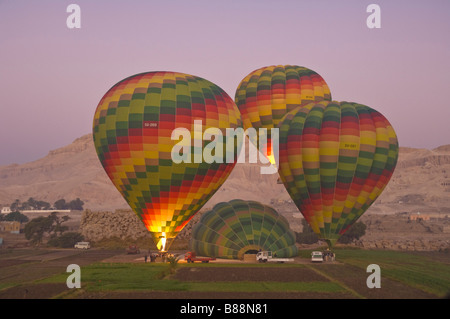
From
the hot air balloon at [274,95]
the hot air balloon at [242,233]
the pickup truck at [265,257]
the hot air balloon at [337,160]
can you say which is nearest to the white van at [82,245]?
the hot air balloon at [242,233]

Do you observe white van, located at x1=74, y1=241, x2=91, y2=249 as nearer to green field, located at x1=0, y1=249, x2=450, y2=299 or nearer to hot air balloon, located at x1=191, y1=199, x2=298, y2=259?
green field, located at x1=0, y1=249, x2=450, y2=299

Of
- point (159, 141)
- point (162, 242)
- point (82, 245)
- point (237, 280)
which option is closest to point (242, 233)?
point (162, 242)

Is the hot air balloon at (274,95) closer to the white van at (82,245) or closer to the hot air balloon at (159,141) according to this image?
the hot air balloon at (159,141)

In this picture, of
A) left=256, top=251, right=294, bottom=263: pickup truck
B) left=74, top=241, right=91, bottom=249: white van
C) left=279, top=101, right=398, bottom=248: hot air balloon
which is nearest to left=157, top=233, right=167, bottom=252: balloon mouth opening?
left=256, top=251, right=294, bottom=263: pickup truck

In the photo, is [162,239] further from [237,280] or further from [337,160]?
[337,160]

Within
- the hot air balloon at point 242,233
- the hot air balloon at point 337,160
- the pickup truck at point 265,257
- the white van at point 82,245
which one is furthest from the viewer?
the white van at point 82,245

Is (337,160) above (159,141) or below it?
below
